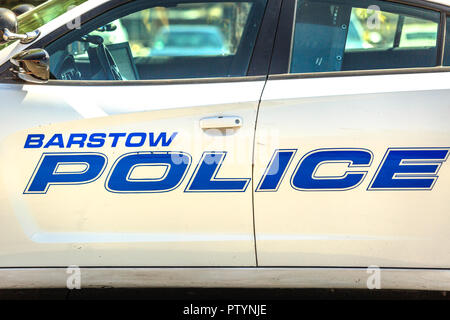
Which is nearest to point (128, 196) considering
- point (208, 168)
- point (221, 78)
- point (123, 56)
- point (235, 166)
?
point (208, 168)

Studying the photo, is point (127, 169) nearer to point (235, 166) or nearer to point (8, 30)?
point (235, 166)

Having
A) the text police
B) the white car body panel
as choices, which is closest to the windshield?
the white car body panel

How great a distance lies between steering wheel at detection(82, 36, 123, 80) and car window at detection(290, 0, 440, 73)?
84 cm

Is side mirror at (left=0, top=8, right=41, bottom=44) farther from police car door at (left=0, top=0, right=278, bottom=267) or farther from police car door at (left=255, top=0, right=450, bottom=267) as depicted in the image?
police car door at (left=255, top=0, right=450, bottom=267)

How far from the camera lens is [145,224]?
2893 millimetres

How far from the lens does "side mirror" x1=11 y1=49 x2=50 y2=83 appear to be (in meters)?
2.83

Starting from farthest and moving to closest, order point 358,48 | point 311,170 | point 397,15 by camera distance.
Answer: point 358,48
point 397,15
point 311,170

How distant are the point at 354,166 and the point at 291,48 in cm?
56

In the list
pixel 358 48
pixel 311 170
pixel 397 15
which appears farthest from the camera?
pixel 358 48

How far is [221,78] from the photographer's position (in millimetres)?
2979

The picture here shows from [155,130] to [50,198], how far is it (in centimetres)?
52

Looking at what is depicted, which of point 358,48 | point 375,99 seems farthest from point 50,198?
point 358,48

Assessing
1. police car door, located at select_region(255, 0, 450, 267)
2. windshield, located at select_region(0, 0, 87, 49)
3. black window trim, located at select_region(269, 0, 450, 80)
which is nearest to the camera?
police car door, located at select_region(255, 0, 450, 267)
